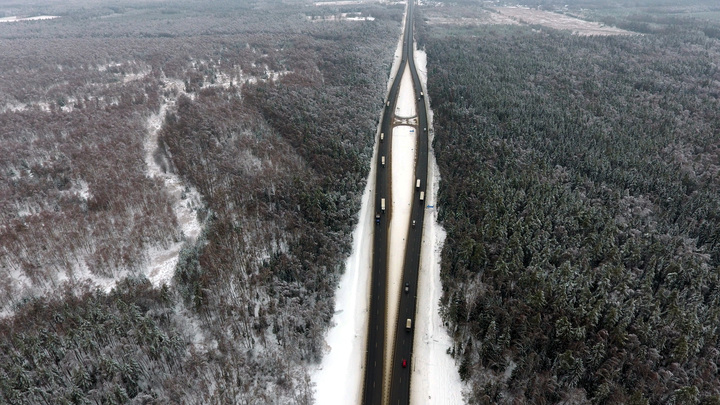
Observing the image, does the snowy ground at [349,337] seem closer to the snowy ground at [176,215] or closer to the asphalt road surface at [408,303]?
the asphalt road surface at [408,303]

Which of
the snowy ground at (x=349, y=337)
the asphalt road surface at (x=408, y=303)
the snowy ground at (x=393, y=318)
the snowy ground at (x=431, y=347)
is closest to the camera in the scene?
the snowy ground at (x=431, y=347)

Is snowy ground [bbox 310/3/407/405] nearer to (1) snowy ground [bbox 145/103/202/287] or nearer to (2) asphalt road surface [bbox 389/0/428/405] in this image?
(2) asphalt road surface [bbox 389/0/428/405]

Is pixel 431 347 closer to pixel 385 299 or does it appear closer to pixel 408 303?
pixel 408 303

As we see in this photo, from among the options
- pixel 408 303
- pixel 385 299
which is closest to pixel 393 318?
pixel 385 299

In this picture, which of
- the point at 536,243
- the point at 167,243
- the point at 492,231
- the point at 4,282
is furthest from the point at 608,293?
the point at 4,282

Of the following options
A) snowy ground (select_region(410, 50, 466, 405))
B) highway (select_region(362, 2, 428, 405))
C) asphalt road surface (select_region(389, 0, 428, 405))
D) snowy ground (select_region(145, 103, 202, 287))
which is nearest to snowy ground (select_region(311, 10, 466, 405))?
snowy ground (select_region(410, 50, 466, 405))

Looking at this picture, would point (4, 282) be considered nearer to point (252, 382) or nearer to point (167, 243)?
point (167, 243)

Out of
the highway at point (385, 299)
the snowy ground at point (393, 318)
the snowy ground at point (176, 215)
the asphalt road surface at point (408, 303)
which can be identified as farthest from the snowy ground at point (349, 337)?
the snowy ground at point (176, 215)

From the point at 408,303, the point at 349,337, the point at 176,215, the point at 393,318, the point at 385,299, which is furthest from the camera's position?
the point at 176,215
